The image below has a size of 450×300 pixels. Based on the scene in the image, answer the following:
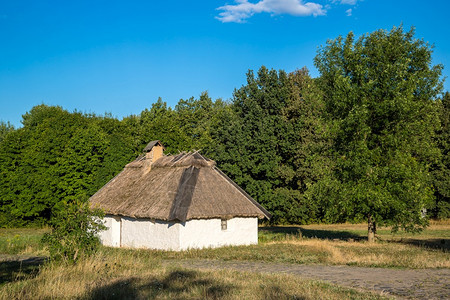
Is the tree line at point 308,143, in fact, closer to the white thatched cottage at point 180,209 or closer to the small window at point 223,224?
the white thatched cottage at point 180,209

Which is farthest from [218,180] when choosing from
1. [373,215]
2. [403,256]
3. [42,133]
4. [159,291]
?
[42,133]

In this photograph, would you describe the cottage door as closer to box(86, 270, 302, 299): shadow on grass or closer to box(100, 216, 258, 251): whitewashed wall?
box(100, 216, 258, 251): whitewashed wall

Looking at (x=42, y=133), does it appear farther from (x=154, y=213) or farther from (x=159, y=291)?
(x=159, y=291)

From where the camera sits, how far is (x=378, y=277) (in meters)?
14.2

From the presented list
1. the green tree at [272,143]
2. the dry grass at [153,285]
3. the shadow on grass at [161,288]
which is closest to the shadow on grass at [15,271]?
the dry grass at [153,285]

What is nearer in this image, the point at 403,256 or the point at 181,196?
the point at 403,256

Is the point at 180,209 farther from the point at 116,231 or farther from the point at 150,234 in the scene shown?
the point at 116,231

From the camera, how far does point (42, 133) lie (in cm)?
4750

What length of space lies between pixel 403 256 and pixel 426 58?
41.6 feet

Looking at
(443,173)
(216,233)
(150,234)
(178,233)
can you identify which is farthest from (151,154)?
(443,173)

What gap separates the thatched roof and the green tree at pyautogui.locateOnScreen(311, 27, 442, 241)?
5652 millimetres

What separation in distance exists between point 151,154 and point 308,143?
56.9ft

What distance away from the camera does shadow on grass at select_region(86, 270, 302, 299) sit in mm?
10141

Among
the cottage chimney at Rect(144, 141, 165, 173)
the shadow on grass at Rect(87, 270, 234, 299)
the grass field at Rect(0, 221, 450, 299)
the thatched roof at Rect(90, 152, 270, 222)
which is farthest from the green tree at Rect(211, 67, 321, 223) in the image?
the shadow on grass at Rect(87, 270, 234, 299)
